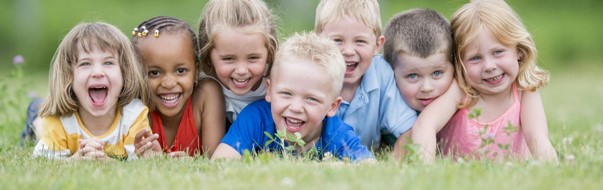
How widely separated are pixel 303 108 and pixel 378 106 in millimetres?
825

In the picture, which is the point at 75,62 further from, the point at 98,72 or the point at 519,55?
the point at 519,55

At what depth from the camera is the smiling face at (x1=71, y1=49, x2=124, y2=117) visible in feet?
17.4

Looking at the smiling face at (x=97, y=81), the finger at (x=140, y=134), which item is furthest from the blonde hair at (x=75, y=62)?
the finger at (x=140, y=134)

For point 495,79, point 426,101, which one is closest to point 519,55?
point 495,79

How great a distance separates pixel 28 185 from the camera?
4109 mm

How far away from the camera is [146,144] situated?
5.33 meters

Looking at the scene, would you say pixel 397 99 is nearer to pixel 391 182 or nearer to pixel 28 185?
pixel 391 182

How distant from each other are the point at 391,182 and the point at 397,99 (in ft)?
6.13

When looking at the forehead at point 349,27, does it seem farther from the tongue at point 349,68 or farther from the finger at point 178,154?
the finger at point 178,154

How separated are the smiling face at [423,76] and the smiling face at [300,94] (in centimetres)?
68

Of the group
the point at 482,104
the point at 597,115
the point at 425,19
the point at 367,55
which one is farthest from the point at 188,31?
the point at 597,115

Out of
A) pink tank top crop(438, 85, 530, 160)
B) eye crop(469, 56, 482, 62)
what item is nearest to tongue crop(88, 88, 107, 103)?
pink tank top crop(438, 85, 530, 160)

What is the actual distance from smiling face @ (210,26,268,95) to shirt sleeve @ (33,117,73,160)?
108cm

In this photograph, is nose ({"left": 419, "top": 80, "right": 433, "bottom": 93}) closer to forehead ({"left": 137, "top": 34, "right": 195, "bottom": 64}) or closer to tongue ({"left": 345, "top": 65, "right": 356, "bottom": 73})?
tongue ({"left": 345, "top": 65, "right": 356, "bottom": 73})
